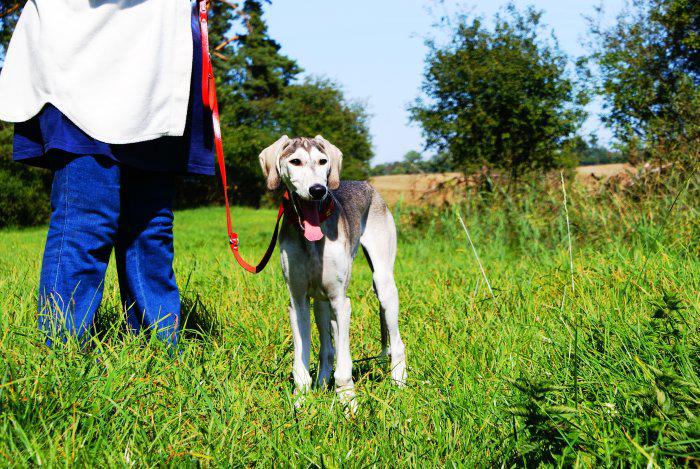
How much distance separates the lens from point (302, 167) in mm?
2945

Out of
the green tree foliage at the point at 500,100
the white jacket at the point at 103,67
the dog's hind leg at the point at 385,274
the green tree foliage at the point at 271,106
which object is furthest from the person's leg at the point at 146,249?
the green tree foliage at the point at 271,106

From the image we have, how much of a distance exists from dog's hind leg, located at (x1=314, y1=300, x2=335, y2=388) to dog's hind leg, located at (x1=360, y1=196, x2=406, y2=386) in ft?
1.19

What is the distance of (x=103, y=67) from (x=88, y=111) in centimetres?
24

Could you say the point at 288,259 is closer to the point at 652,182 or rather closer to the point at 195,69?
the point at 195,69

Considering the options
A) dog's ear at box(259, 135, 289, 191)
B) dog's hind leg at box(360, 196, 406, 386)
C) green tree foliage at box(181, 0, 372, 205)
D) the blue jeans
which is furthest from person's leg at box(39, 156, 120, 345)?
green tree foliage at box(181, 0, 372, 205)

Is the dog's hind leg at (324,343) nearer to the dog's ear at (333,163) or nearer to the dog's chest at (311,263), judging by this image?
the dog's chest at (311,263)

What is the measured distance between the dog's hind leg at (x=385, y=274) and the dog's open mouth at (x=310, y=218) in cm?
85

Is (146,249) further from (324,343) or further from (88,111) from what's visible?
(324,343)

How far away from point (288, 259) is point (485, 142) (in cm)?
901

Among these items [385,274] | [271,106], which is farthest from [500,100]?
[271,106]

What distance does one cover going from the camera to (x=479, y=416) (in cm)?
243

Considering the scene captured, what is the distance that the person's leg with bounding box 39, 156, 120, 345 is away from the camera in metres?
2.81

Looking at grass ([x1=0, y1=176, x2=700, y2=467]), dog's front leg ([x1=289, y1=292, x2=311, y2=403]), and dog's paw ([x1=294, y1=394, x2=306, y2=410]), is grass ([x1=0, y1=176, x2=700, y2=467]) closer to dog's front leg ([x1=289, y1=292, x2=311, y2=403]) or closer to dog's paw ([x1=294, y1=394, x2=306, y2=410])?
dog's paw ([x1=294, y1=394, x2=306, y2=410])

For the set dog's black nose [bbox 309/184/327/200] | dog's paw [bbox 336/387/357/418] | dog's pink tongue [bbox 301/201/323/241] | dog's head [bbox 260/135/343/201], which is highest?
dog's head [bbox 260/135/343/201]
